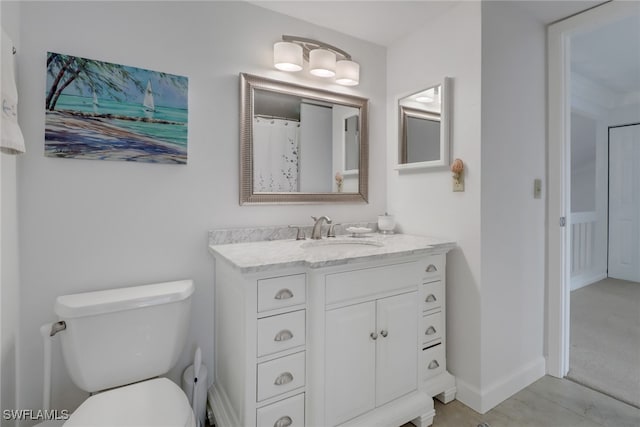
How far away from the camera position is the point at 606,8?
5.98ft

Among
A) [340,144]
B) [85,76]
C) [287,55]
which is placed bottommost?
[340,144]

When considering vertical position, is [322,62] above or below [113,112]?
above

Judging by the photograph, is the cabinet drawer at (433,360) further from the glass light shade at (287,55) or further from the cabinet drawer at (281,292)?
the glass light shade at (287,55)

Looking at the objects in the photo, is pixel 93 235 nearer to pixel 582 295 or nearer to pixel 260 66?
pixel 260 66

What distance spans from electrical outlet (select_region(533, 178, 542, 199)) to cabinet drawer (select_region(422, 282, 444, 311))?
2.90 feet

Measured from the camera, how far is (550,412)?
170cm

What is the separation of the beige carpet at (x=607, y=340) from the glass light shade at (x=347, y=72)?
2404 millimetres

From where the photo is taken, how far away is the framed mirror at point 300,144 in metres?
1.83

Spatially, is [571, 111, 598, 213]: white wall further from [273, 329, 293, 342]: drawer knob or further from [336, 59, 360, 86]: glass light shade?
[273, 329, 293, 342]: drawer knob

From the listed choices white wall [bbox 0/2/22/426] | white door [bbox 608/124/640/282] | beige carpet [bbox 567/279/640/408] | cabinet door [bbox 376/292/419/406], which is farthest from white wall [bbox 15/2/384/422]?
white door [bbox 608/124/640/282]

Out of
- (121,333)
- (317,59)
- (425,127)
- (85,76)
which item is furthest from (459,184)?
(85,76)

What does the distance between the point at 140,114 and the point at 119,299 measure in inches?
34.6

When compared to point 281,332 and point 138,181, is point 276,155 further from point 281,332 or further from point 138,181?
point 281,332

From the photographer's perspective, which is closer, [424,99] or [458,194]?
[458,194]
